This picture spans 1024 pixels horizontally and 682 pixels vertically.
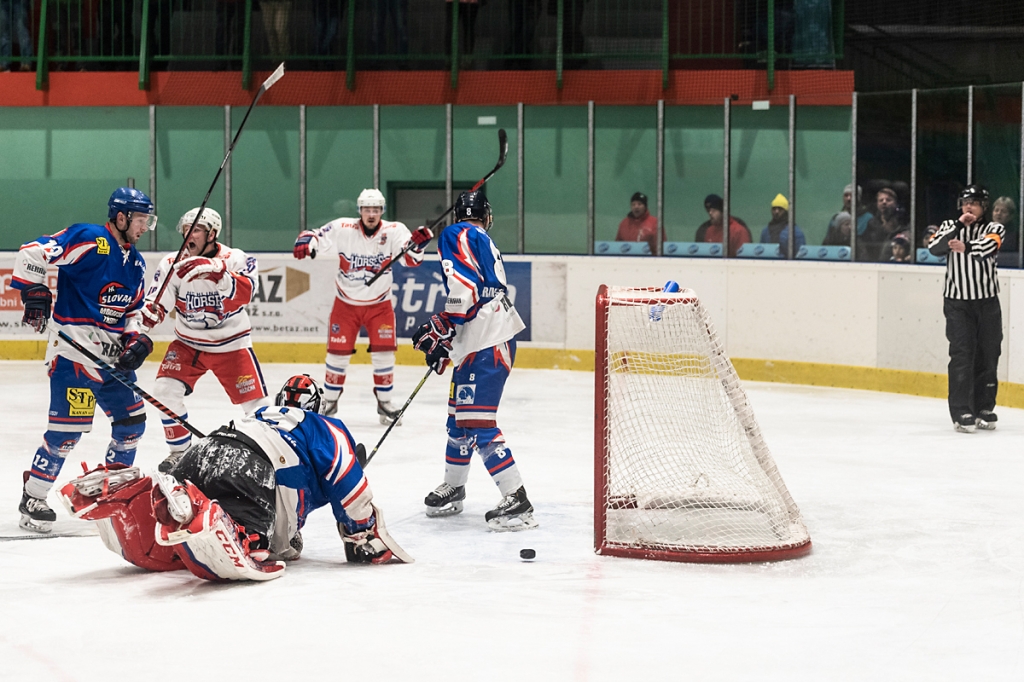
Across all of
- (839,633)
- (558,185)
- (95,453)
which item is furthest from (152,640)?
(558,185)

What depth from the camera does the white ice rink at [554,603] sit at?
11.0ft

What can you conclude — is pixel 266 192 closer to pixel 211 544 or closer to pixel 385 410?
pixel 385 410

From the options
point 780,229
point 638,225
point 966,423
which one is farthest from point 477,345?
point 638,225

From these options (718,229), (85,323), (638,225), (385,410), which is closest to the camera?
(85,323)

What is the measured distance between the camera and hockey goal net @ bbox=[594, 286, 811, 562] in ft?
15.0

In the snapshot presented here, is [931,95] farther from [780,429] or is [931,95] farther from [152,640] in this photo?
[152,640]

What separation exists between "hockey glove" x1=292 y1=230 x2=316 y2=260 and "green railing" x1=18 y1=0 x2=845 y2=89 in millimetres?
4986

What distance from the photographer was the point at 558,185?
10.6m

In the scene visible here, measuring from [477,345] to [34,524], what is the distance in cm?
177

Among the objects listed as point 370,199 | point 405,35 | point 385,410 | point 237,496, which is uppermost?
point 405,35

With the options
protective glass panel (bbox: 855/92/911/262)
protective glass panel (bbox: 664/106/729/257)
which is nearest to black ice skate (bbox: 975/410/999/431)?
protective glass panel (bbox: 855/92/911/262)

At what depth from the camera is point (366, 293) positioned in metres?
7.96

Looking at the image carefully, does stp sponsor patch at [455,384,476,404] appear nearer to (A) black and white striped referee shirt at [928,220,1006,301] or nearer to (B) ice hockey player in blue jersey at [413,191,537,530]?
(B) ice hockey player in blue jersey at [413,191,537,530]

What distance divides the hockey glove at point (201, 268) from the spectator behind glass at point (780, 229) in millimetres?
5135
